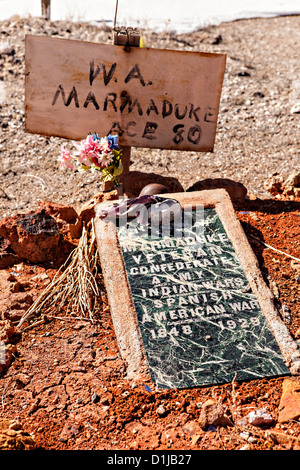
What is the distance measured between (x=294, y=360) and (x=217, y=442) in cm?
66

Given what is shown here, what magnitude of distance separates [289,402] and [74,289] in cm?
145

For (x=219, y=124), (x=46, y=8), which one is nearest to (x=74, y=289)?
(x=219, y=124)

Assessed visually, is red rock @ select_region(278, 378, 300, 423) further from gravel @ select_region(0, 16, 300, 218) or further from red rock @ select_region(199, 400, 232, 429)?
gravel @ select_region(0, 16, 300, 218)

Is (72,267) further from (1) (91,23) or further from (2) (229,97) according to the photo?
(1) (91,23)

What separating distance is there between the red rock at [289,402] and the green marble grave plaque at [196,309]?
8cm

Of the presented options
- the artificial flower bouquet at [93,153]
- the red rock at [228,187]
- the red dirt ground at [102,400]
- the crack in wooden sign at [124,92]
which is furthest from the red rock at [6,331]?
the red rock at [228,187]

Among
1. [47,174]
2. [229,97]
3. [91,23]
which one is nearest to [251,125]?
[229,97]

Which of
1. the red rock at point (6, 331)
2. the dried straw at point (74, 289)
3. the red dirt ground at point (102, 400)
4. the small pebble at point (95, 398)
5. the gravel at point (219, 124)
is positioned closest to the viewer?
the red dirt ground at point (102, 400)

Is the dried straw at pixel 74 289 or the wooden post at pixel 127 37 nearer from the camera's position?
the dried straw at pixel 74 289

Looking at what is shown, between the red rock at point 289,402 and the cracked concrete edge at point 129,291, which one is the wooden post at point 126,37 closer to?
the cracked concrete edge at point 129,291

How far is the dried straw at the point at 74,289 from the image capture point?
128 inches

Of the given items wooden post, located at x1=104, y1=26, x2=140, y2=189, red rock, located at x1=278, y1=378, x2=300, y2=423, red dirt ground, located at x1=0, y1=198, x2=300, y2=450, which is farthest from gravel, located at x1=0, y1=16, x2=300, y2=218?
red rock, located at x1=278, y1=378, x2=300, y2=423

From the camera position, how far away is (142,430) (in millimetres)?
2553

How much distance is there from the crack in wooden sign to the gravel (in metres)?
0.67
